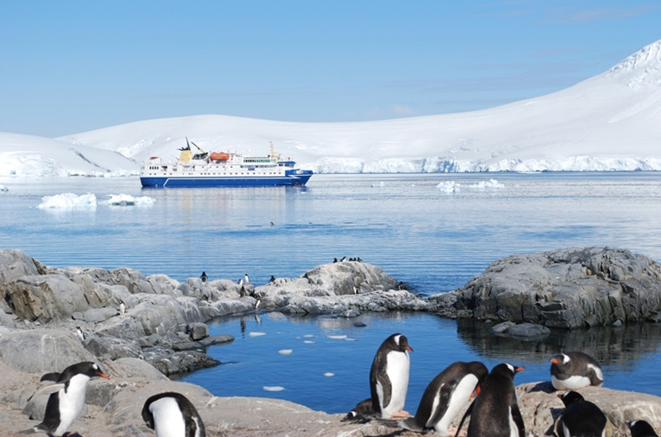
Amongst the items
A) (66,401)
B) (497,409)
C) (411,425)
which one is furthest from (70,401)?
(497,409)

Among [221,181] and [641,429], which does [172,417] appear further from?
[221,181]

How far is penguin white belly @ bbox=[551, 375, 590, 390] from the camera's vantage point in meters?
7.03

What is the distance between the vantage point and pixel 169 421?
226 inches

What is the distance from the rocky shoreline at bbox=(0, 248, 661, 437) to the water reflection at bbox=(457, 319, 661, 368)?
488 millimetres

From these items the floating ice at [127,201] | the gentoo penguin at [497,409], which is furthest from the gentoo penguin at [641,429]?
the floating ice at [127,201]

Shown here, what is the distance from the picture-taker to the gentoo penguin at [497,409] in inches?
219

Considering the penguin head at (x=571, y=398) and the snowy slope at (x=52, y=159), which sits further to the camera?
the snowy slope at (x=52, y=159)

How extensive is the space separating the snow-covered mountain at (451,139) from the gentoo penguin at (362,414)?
120 meters

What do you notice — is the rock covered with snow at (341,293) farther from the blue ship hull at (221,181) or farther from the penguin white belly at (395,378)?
the blue ship hull at (221,181)

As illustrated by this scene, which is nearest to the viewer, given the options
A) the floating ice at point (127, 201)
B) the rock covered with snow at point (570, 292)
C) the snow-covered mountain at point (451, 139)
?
the rock covered with snow at point (570, 292)

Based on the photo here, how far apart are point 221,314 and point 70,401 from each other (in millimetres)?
11398

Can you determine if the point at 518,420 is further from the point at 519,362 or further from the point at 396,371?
the point at 519,362

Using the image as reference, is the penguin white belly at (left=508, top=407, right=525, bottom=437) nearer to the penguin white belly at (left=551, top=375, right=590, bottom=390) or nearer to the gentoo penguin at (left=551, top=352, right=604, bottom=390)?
the gentoo penguin at (left=551, top=352, right=604, bottom=390)

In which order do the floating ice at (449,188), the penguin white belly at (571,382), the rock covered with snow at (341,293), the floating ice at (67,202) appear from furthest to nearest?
the floating ice at (449,188) → the floating ice at (67,202) → the rock covered with snow at (341,293) → the penguin white belly at (571,382)
